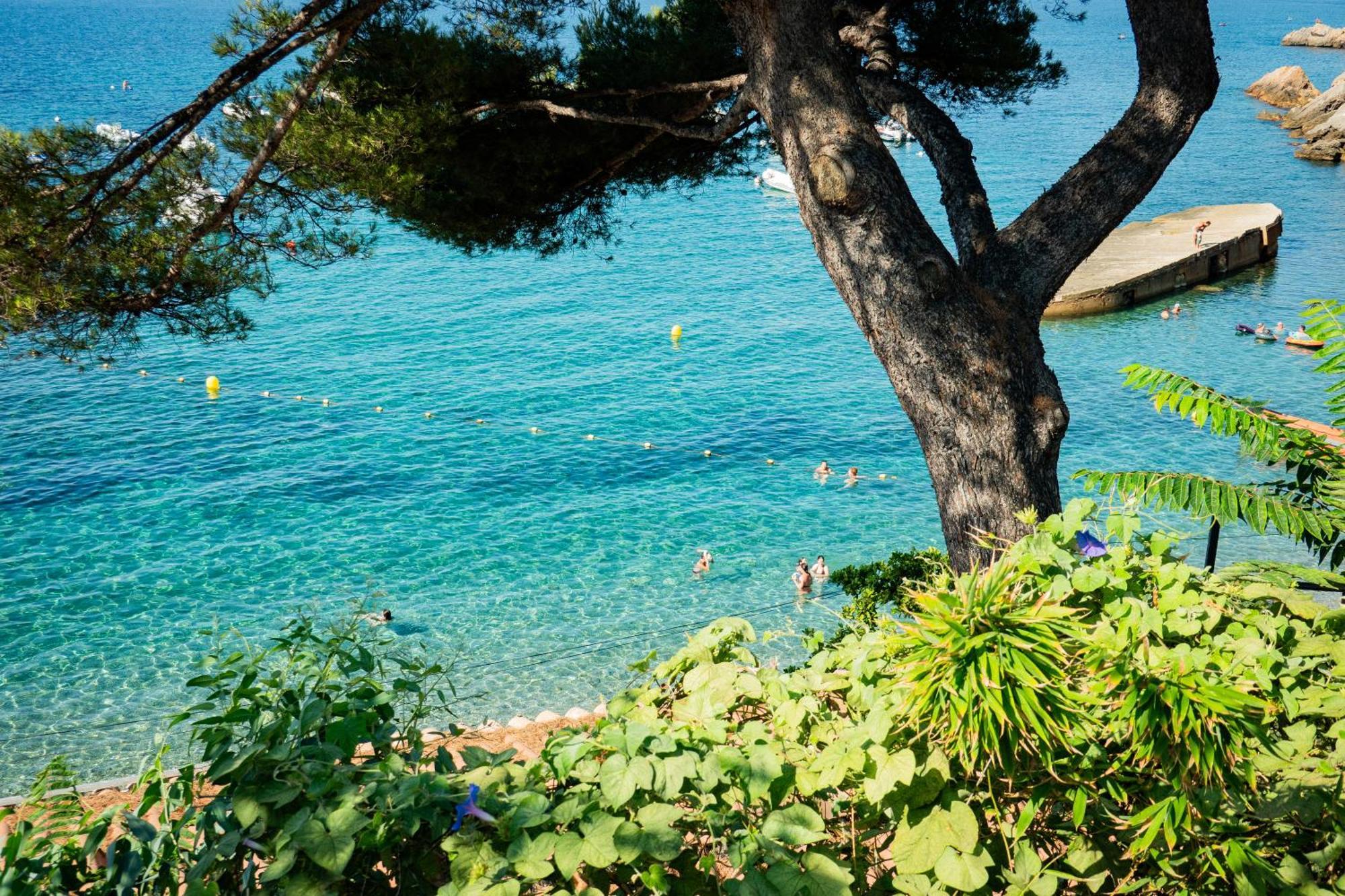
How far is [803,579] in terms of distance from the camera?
39.3 feet

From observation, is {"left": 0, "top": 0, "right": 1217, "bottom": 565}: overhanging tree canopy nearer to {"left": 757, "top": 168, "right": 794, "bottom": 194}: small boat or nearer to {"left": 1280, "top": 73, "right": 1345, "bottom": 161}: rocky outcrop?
{"left": 757, "top": 168, "right": 794, "bottom": 194}: small boat

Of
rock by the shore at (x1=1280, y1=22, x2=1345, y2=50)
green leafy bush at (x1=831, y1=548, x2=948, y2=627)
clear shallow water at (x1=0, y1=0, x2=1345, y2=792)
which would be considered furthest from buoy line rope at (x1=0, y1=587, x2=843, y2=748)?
rock by the shore at (x1=1280, y1=22, x2=1345, y2=50)

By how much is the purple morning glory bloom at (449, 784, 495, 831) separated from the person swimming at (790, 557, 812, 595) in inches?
415

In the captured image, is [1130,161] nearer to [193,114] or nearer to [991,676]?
[991,676]

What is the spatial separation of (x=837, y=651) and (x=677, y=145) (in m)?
6.23

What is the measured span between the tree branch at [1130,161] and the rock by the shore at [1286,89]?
1928 inches

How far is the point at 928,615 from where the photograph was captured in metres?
1.80

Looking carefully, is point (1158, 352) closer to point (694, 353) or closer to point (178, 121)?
point (694, 353)

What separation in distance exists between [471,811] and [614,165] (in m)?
6.34

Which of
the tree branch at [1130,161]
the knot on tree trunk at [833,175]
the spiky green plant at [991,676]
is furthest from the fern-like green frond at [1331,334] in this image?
the spiky green plant at [991,676]

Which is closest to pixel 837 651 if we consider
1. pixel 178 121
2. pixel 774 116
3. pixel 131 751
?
pixel 774 116

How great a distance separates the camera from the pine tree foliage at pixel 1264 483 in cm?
311

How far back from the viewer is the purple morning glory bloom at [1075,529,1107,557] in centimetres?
213

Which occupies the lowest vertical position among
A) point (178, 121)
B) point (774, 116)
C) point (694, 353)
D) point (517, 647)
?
point (517, 647)
